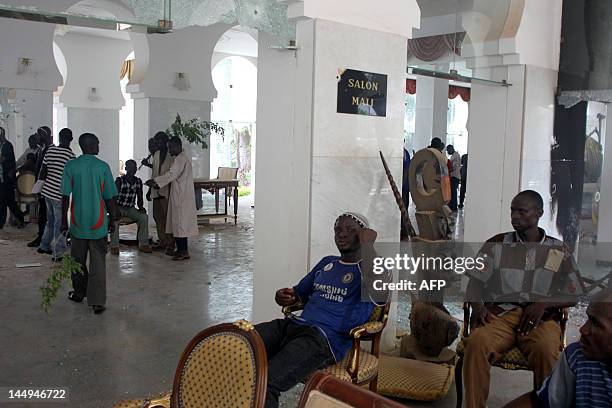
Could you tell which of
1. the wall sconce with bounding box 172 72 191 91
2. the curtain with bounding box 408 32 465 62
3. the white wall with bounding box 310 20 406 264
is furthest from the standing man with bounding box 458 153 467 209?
the white wall with bounding box 310 20 406 264

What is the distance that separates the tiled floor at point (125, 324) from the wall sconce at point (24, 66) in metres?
3.00

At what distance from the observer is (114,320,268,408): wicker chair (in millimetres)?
2004

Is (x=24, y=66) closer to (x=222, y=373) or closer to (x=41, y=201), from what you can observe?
(x=41, y=201)

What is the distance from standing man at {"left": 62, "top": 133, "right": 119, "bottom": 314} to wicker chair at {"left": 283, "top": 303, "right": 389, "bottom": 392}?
9.40 feet

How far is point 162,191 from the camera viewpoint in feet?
25.8

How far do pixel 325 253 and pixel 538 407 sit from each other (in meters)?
2.11

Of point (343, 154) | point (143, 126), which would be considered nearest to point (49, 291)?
point (343, 154)

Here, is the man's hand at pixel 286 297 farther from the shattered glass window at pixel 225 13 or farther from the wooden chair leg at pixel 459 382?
the shattered glass window at pixel 225 13

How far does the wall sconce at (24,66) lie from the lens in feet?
31.4

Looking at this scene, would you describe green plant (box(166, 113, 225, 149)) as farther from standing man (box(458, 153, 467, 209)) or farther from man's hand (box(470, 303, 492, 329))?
man's hand (box(470, 303, 492, 329))

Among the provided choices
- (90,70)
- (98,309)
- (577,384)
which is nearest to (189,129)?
(98,309)

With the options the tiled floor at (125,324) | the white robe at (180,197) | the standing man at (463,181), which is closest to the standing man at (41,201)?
the tiled floor at (125,324)

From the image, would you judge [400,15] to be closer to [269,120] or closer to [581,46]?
[269,120]

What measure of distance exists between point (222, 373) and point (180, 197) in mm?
5722
